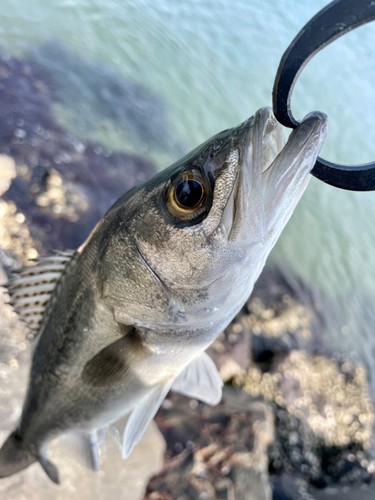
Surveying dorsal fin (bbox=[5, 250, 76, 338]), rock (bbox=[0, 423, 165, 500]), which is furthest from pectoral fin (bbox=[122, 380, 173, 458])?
rock (bbox=[0, 423, 165, 500])

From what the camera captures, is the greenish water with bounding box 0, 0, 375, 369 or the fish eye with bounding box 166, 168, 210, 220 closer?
the fish eye with bounding box 166, 168, 210, 220

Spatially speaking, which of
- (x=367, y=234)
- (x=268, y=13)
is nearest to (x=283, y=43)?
(x=268, y=13)

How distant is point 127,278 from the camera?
1463 millimetres

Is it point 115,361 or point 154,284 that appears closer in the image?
point 154,284

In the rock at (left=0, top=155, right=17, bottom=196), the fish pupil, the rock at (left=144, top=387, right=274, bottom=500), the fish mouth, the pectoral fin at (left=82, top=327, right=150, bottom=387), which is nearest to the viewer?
the fish mouth

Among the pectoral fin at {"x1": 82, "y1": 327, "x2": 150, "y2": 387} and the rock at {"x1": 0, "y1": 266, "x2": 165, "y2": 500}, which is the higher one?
the pectoral fin at {"x1": 82, "y1": 327, "x2": 150, "y2": 387}

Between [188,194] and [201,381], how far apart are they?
1322 mm

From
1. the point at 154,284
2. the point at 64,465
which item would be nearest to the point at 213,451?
the point at 64,465

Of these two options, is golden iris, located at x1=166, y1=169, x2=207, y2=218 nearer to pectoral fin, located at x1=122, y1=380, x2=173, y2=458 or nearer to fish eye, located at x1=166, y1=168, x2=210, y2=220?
fish eye, located at x1=166, y1=168, x2=210, y2=220

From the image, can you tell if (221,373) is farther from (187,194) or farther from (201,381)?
(187,194)

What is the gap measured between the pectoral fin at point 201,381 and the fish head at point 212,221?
2.37 feet

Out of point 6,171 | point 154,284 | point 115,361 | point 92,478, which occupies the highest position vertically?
point 154,284

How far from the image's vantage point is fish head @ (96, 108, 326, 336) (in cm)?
118

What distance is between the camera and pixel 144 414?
186 centimetres
